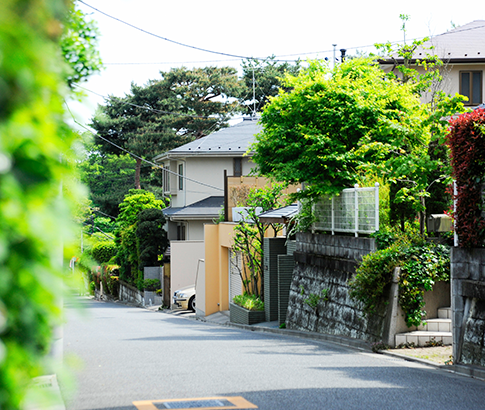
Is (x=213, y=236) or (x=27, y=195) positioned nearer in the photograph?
(x=27, y=195)

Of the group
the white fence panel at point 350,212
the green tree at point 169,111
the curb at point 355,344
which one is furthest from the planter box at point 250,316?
the green tree at point 169,111

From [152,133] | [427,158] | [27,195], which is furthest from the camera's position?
[152,133]

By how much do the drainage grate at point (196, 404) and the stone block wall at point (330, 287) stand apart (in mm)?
6439

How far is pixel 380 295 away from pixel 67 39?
8661mm

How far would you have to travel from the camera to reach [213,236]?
27.3 metres

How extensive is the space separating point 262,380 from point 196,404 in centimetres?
179

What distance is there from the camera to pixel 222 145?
Answer: 3781cm

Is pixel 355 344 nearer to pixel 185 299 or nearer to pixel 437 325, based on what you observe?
pixel 437 325

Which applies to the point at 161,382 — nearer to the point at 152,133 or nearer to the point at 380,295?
the point at 380,295

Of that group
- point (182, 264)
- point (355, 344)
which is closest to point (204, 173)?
point (182, 264)

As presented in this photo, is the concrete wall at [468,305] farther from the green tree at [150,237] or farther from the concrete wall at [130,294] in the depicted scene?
the concrete wall at [130,294]

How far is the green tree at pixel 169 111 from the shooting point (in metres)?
48.9

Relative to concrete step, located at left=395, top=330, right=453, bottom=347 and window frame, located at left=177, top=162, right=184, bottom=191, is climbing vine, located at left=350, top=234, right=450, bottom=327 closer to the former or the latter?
concrete step, located at left=395, top=330, right=453, bottom=347

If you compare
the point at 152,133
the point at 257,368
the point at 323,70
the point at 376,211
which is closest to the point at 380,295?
the point at 376,211
